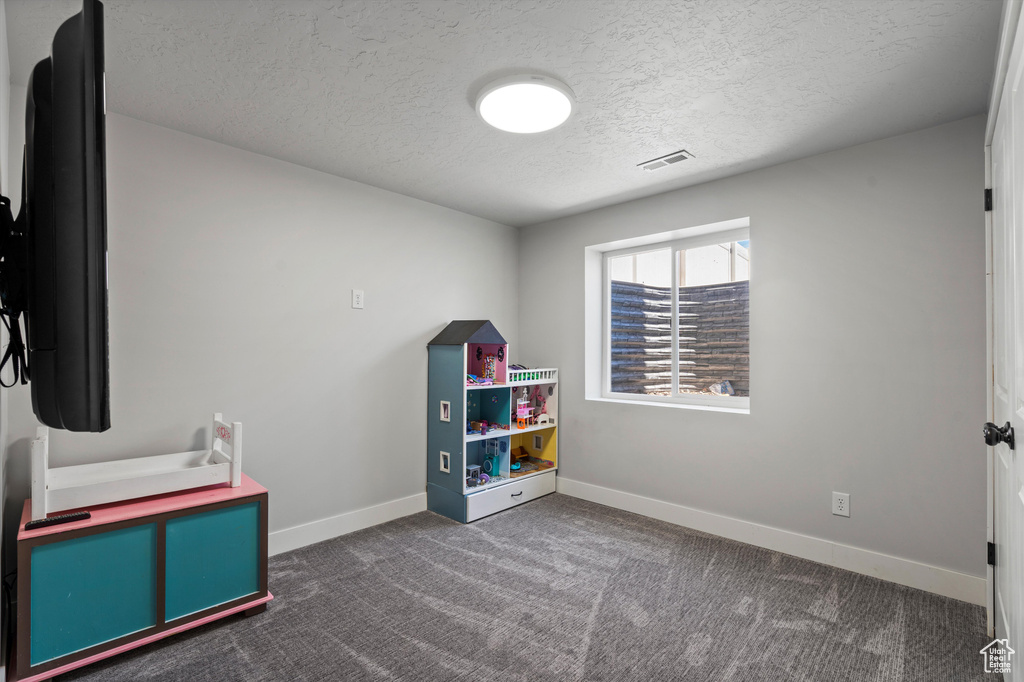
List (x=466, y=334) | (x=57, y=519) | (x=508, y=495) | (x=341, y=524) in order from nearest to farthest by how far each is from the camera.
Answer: (x=57, y=519)
(x=341, y=524)
(x=466, y=334)
(x=508, y=495)

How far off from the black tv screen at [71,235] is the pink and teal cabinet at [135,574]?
128 cm

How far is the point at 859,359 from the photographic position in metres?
2.48

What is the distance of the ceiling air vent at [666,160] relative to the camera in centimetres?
261

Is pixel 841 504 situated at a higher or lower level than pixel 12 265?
lower

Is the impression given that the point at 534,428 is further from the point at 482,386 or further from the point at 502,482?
the point at 482,386

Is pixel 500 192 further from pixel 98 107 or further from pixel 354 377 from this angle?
pixel 98 107

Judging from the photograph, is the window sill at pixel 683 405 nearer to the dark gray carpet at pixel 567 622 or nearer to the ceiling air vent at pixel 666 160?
the dark gray carpet at pixel 567 622

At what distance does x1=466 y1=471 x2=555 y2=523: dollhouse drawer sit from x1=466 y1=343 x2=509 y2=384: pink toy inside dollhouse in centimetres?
76

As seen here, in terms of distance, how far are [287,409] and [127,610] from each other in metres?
1.16

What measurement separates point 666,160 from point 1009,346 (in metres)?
1.71

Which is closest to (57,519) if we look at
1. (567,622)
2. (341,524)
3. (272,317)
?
(272,317)

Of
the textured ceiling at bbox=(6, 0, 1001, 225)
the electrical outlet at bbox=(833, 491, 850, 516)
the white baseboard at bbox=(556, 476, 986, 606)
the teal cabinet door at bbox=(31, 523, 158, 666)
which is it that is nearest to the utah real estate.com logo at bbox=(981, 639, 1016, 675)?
the white baseboard at bbox=(556, 476, 986, 606)

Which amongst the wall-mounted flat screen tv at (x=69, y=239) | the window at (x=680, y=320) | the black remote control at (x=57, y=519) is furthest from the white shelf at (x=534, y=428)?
the wall-mounted flat screen tv at (x=69, y=239)

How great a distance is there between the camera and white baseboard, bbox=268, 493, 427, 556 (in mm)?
2688
